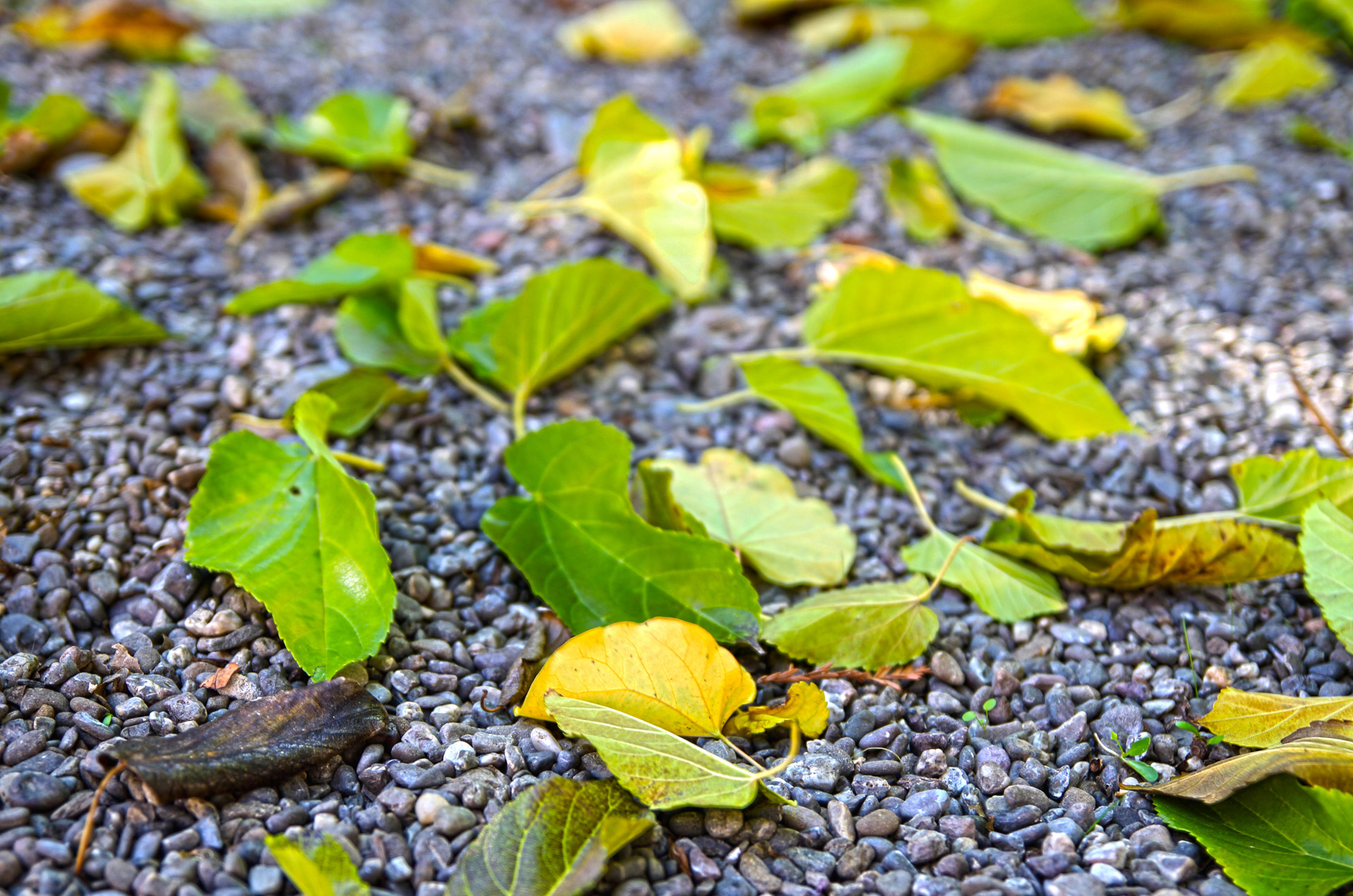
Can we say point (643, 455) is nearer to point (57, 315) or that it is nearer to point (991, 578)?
point (991, 578)

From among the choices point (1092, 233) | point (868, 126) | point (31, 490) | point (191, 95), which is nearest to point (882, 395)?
point (1092, 233)

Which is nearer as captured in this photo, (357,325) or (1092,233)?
(357,325)

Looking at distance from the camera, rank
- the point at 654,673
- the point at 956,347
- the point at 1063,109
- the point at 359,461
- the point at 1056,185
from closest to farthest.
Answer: the point at 654,673 < the point at 359,461 < the point at 956,347 < the point at 1056,185 < the point at 1063,109

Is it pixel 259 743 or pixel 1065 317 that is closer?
pixel 259 743

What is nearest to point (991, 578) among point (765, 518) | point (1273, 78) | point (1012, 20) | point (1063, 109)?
point (765, 518)

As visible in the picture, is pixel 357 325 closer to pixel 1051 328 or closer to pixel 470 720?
pixel 470 720

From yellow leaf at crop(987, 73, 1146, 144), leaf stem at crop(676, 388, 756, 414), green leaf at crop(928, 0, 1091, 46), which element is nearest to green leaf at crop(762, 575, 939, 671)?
leaf stem at crop(676, 388, 756, 414)
